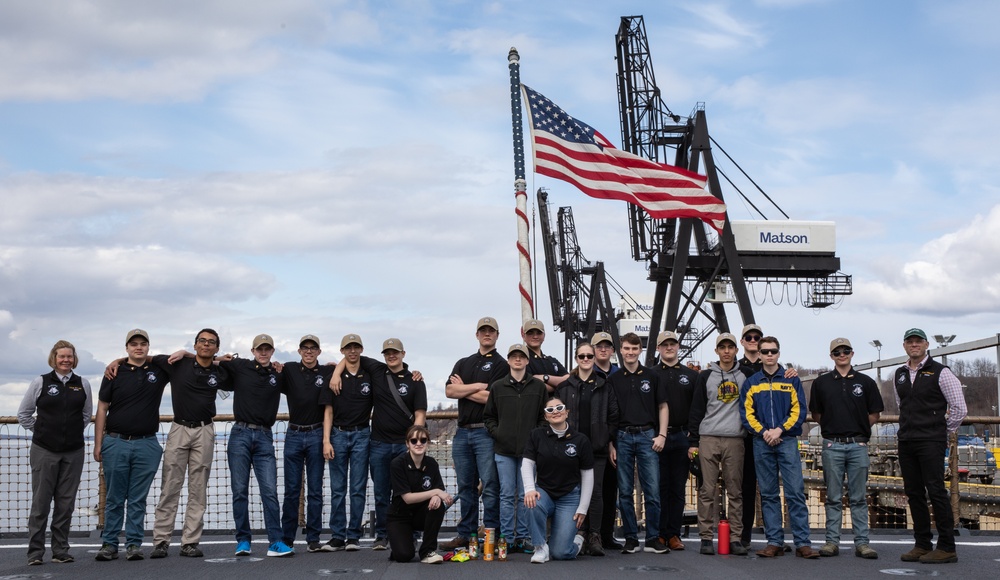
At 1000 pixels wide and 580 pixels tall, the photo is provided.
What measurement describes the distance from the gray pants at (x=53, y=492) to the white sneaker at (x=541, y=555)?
425 centimetres

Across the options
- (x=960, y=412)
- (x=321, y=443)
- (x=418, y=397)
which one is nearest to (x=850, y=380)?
(x=960, y=412)

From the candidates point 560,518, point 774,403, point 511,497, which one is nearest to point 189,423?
point 511,497

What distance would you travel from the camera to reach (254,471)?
28.1 ft

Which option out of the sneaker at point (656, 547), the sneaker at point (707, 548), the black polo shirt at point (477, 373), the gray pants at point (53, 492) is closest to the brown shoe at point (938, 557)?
the sneaker at point (707, 548)

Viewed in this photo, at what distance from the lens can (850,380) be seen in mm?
8711

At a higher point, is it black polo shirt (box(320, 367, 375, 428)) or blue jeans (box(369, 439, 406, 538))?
black polo shirt (box(320, 367, 375, 428))

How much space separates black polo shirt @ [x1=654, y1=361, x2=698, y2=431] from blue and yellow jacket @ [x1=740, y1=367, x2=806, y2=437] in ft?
2.07

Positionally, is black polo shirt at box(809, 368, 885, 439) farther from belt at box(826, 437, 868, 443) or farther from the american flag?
the american flag

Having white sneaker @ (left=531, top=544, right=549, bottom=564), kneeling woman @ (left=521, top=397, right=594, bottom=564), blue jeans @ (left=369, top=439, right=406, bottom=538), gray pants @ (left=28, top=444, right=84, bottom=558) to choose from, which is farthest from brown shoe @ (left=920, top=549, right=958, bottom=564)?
gray pants @ (left=28, top=444, right=84, bottom=558)

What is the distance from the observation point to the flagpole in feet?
33.0

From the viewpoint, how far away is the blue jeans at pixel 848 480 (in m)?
8.62

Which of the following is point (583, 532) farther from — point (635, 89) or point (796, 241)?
point (635, 89)

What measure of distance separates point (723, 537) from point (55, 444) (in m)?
6.30

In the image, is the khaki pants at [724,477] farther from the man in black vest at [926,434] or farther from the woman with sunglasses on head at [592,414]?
the man in black vest at [926,434]
